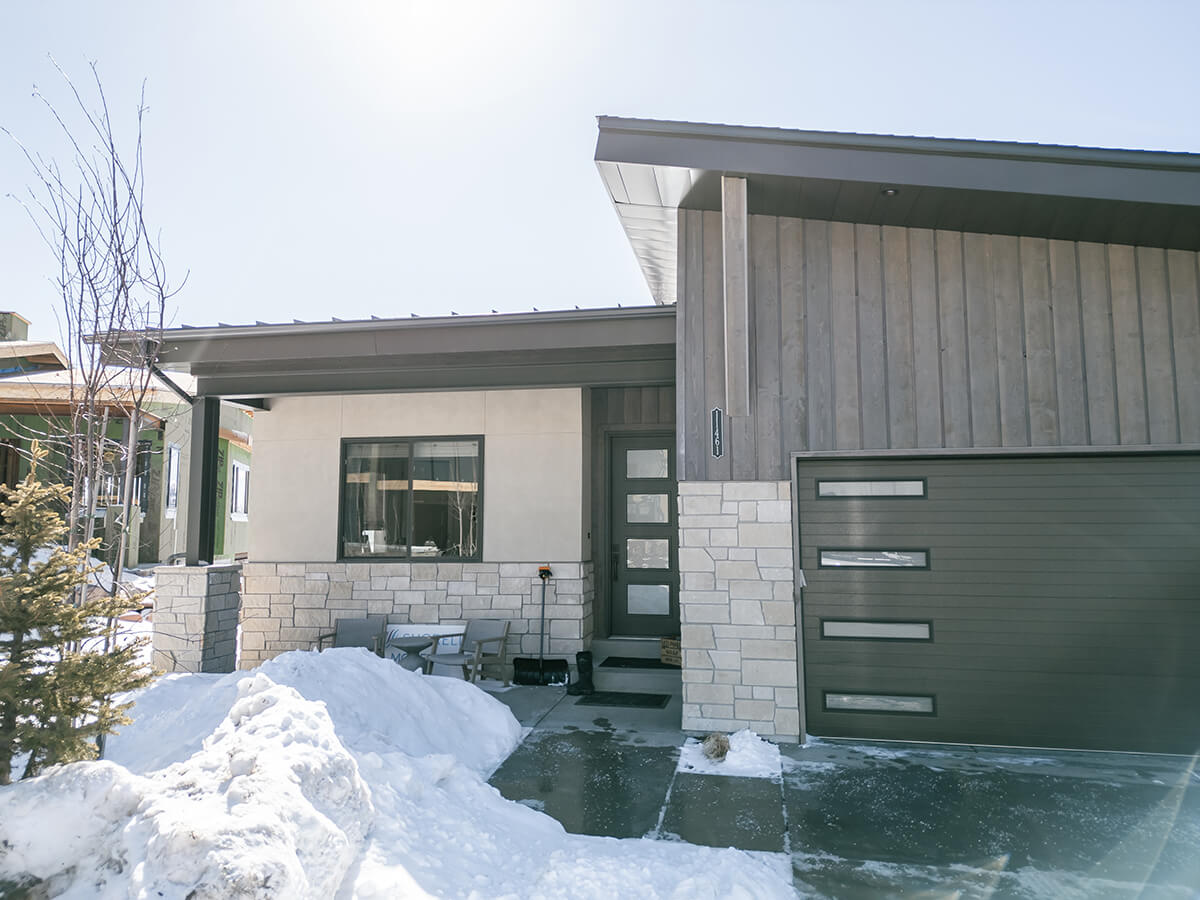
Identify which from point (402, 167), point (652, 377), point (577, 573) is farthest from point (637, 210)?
point (577, 573)

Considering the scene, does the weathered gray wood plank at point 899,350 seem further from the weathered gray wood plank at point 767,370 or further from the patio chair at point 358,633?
the patio chair at point 358,633

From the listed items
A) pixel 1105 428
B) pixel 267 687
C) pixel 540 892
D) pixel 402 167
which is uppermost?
pixel 402 167

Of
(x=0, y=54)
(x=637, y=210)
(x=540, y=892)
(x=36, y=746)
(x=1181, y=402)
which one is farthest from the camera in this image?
(x=637, y=210)

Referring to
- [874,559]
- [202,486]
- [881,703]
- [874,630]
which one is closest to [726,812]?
[881,703]

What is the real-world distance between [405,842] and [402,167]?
707 cm

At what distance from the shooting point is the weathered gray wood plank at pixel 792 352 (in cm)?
609

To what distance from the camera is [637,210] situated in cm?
665

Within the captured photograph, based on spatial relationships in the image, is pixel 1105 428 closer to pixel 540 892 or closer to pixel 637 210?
pixel 637 210

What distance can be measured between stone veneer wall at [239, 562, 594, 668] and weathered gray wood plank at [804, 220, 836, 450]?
334 cm

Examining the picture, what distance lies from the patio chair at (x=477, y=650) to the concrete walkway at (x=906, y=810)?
5.43 feet

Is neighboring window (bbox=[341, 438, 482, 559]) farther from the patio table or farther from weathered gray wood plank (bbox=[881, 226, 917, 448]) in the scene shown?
weathered gray wood plank (bbox=[881, 226, 917, 448])

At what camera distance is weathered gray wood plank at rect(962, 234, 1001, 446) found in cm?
588

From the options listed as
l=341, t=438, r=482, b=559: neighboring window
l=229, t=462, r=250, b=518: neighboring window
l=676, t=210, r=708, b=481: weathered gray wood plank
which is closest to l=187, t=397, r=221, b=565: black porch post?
l=341, t=438, r=482, b=559: neighboring window

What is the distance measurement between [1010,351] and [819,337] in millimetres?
1432
